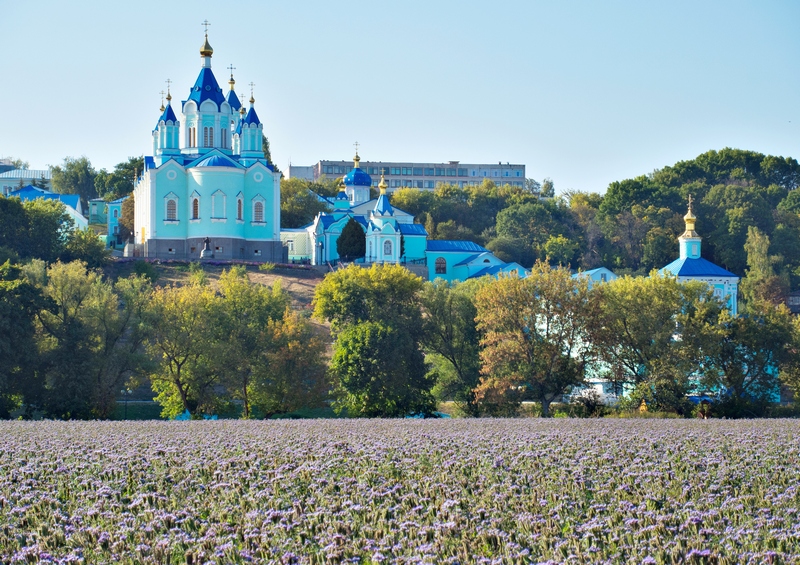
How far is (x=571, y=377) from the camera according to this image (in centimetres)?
4344

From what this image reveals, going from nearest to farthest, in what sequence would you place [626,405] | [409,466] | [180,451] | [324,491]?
[324,491]
[409,466]
[180,451]
[626,405]

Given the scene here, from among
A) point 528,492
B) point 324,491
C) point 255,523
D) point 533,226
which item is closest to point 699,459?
point 528,492

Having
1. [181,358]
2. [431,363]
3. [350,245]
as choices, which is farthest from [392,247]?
[181,358]

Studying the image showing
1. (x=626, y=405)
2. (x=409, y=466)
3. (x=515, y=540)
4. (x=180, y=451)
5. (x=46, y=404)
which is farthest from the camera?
(x=626, y=405)

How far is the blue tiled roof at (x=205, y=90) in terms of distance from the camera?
263 ft

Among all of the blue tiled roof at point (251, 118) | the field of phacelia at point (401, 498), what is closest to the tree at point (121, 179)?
the blue tiled roof at point (251, 118)

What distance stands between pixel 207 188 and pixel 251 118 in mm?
8318

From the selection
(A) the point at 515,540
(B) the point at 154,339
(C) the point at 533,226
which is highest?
(C) the point at 533,226

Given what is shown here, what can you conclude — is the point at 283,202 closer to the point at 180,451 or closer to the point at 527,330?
the point at 527,330

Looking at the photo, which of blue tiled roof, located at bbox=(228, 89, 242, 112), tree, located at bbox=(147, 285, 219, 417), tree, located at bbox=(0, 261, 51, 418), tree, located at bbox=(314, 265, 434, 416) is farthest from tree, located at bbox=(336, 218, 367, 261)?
tree, located at bbox=(0, 261, 51, 418)

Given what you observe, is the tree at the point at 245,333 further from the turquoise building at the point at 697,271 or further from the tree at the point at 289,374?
the turquoise building at the point at 697,271

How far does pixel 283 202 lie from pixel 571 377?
57.8m

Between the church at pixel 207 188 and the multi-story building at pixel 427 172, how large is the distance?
79862 millimetres

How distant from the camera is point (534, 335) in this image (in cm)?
4484
